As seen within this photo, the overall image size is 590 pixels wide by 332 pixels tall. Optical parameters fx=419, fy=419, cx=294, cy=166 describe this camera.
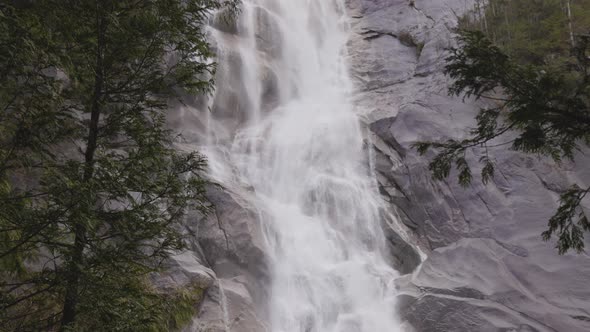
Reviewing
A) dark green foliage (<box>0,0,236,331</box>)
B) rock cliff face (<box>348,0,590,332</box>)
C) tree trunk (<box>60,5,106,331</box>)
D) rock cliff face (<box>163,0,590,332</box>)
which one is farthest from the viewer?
rock cliff face (<box>348,0,590,332</box>)

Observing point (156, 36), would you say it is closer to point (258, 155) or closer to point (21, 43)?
point (21, 43)

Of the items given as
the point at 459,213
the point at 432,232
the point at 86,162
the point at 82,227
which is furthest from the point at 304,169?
the point at 82,227

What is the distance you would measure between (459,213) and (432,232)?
122cm

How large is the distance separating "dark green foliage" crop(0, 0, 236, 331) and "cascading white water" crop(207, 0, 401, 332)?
23.3ft

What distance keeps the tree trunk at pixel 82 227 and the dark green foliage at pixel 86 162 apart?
11mm

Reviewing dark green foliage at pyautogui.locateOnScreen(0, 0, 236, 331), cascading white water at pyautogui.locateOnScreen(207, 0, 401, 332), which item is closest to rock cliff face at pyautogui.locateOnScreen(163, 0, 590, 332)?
cascading white water at pyautogui.locateOnScreen(207, 0, 401, 332)

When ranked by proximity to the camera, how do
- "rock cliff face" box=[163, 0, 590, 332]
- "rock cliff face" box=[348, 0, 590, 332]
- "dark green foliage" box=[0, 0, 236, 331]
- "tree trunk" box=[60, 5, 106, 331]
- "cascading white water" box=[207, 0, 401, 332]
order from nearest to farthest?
"dark green foliage" box=[0, 0, 236, 331] → "tree trunk" box=[60, 5, 106, 331] → "rock cliff face" box=[163, 0, 590, 332] → "rock cliff face" box=[348, 0, 590, 332] → "cascading white water" box=[207, 0, 401, 332]

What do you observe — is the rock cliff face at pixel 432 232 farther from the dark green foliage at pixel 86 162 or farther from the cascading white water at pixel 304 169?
the dark green foliage at pixel 86 162

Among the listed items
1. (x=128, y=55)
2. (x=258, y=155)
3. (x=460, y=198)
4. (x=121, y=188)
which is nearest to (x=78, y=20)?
(x=128, y=55)

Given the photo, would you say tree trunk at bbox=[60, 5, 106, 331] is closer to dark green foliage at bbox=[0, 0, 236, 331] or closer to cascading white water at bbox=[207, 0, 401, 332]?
dark green foliage at bbox=[0, 0, 236, 331]

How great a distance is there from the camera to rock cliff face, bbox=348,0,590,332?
35.9 ft

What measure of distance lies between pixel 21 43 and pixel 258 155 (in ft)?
40.8

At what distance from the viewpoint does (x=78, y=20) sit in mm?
4441

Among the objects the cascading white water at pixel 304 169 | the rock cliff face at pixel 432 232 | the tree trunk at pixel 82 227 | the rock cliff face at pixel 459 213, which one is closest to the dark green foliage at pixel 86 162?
the tree trunk at pixel 82 227
